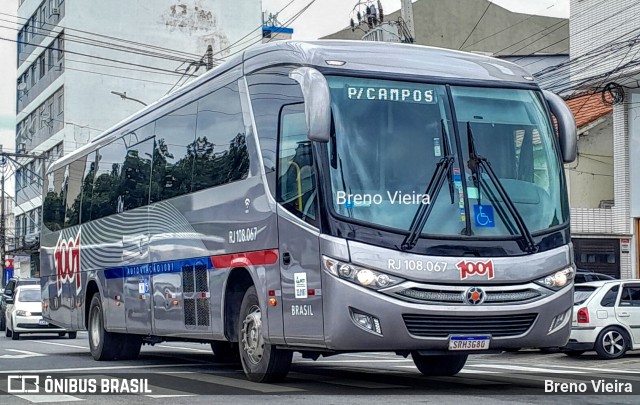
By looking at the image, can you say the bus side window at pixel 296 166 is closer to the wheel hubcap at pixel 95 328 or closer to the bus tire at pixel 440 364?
the bus tire at pixel 440 364

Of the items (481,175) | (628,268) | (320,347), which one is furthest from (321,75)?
(628,268)

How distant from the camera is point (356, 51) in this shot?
11508 millimetres

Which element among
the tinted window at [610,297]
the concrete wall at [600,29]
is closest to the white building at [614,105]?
the concrete wall at [600,29]

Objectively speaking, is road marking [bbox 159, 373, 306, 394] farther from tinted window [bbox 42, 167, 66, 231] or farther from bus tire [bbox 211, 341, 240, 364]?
tinted window [bbox 42, 167, 66, 231]

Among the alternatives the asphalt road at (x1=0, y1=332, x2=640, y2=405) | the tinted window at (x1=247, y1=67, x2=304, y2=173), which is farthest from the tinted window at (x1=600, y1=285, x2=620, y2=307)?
the tinted window at (x1=247, y1=67, x2=304, y2=173)

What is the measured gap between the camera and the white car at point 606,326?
20.2 meters

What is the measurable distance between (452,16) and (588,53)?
26276 mm

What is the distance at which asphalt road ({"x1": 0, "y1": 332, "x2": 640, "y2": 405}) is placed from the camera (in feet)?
35.5

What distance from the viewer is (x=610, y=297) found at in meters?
20.5

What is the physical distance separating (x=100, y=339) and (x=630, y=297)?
977 centimetres

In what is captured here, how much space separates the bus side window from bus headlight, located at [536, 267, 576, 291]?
7.95ft

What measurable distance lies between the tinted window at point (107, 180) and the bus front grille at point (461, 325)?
8764 mm

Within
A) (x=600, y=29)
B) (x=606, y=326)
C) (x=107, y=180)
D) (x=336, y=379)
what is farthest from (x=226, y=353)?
(x=600, y=29)

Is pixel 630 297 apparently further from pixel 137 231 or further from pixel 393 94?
pixel 393 94
